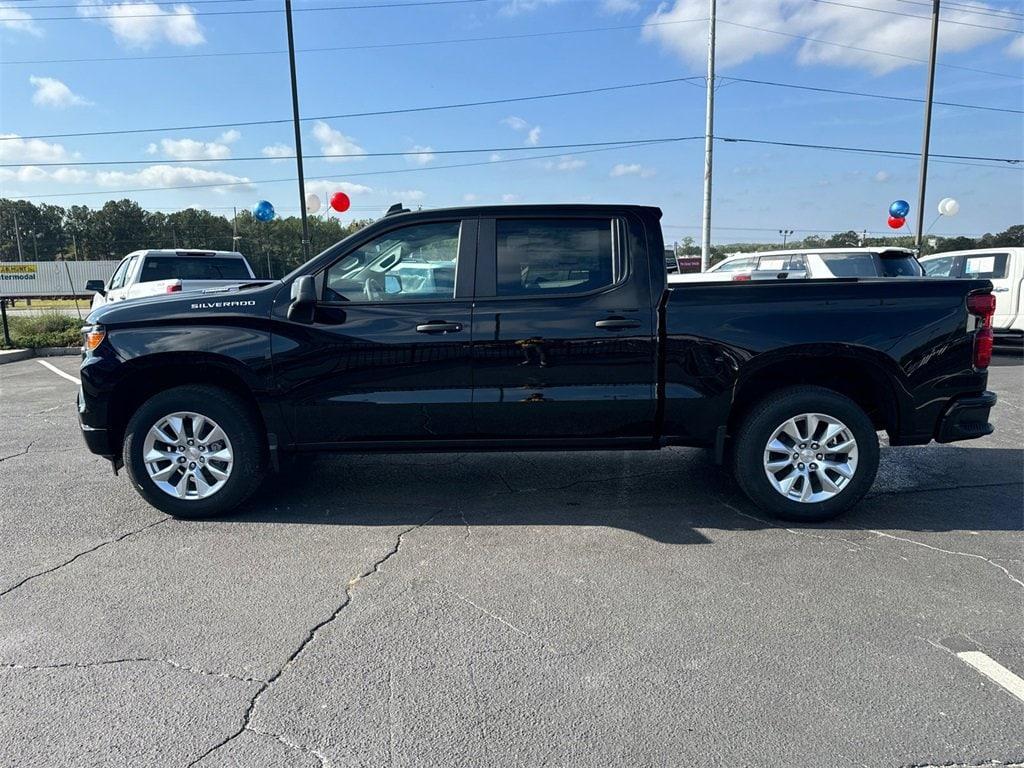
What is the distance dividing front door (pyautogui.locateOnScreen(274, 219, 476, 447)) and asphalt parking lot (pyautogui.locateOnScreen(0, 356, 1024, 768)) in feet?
2.21

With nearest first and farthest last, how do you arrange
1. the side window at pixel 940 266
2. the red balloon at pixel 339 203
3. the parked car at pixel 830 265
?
the parked car at pixel 830 265, the side window at pixel 940 266, the red balloon at pixel 339 203

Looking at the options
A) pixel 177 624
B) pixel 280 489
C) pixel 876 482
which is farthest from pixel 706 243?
pixel 177 624

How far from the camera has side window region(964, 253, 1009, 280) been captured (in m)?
11.9

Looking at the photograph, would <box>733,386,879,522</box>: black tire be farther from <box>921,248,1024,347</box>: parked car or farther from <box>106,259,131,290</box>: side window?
<box>106,259,131,290</box>: side window

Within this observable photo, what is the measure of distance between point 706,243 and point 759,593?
753 inches

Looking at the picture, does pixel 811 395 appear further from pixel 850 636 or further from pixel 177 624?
pixel 177 624

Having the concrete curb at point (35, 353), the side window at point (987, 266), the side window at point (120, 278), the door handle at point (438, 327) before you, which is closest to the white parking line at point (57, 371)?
the concrete curb at point (35, 353)

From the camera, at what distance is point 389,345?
14.0 ft

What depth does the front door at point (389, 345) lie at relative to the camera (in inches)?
169

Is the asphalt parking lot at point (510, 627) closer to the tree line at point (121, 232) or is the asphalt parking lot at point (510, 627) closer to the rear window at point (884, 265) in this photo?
the rear window at point (884, 265)

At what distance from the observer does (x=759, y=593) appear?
342 centimetres

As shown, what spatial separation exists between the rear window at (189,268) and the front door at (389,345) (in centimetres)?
816

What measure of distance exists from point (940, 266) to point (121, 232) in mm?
91903

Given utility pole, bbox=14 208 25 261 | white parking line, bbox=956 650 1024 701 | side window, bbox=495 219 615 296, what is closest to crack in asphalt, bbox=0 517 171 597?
side window, bbox=495 219 615 296
